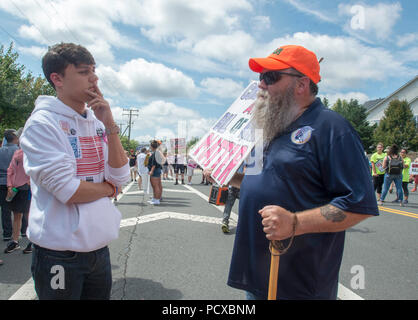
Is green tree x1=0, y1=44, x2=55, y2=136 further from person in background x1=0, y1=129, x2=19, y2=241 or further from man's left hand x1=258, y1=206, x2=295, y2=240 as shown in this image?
man's left hand x1=258, y1=206, x2=295, y2=240

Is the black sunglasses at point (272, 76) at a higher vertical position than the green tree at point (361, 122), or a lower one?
lower

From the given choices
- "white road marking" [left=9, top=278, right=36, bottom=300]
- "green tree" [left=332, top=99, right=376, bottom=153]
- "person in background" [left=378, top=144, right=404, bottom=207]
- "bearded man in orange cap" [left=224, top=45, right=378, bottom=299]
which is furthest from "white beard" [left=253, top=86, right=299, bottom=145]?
"green tree" [left=332, top=99, right=376, bottom=153]

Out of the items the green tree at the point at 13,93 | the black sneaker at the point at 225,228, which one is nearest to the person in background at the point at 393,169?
the black sneaker at the point at 225,228

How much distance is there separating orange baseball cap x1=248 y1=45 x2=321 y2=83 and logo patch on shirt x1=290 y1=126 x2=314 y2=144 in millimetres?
325

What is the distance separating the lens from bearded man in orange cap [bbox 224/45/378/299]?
1.40 meters

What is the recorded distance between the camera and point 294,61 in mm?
1630

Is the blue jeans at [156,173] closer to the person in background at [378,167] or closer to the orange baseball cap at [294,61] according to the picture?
the person in background at [378,167]

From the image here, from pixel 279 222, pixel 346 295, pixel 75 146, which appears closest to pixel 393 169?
pixel 346 295

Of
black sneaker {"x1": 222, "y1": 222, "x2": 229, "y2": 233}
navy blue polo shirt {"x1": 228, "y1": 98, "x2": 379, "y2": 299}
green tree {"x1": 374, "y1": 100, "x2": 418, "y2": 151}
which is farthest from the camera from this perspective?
green tree {"x1": 374, "y1": 100, "x2": 418, "y2": 151}

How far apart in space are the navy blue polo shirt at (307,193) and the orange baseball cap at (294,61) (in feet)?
0.55

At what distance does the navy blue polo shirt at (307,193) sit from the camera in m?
1.39

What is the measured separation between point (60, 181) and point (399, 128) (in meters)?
49.2

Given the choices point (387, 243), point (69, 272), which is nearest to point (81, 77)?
point (69, 272)
